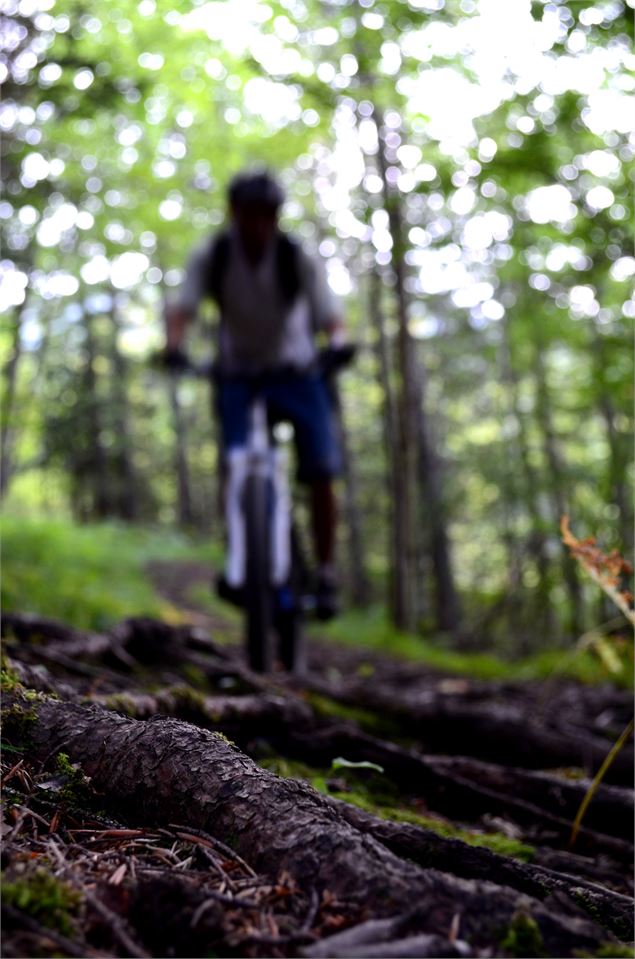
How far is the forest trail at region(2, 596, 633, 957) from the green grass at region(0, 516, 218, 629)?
247cm

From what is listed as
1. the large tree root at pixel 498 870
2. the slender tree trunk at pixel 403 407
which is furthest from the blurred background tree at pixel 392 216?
the large tree root at pixel 498 870

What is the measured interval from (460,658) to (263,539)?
461 cm

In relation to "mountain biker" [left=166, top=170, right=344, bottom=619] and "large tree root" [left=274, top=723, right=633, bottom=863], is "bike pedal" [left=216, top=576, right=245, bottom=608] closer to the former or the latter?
"mountain biker" [left=166, top=170, right=344, bottom=619]

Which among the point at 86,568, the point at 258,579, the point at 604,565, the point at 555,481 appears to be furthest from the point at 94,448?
the point at 604,565

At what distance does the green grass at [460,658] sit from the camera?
611 cm

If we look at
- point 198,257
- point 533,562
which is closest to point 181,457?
point 533,562

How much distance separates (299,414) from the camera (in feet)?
16.2

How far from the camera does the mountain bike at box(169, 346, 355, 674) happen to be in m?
4.50

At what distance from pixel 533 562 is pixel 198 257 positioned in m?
6.76

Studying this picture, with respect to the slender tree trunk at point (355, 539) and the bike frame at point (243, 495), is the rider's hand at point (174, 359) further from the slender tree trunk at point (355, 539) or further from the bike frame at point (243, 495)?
the slender tree trunk at point (355, 539)

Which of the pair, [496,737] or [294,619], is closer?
[496,737]

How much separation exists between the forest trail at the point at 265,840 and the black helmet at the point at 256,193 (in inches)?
117

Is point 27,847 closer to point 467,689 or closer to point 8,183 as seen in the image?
point 467,689

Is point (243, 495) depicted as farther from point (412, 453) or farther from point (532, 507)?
point (532, 507)
